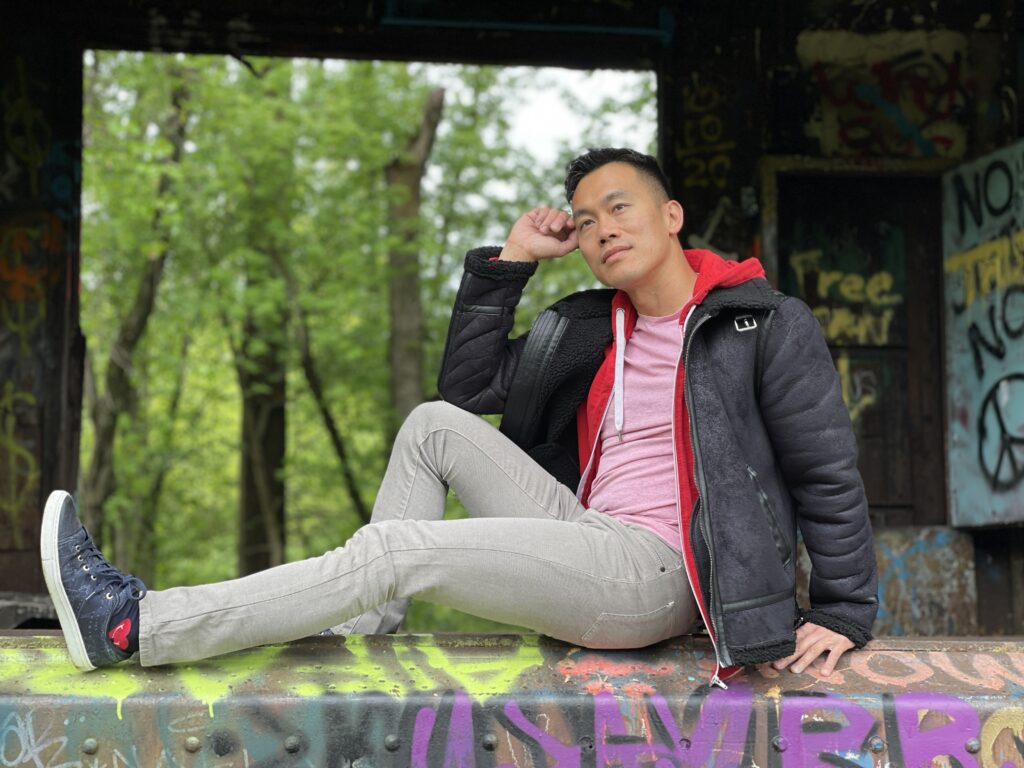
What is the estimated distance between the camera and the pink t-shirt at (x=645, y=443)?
10.5 ft

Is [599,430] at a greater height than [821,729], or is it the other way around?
[599,430]

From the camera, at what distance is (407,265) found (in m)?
12.4

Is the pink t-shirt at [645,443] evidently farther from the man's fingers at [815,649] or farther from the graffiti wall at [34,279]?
the graffiti wall at [34,279]

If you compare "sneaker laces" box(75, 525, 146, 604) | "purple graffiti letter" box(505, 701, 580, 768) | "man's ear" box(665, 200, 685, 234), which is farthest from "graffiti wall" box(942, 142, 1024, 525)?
"sneaker laces" box(75, 525, 146, 604)

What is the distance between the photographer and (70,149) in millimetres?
6461

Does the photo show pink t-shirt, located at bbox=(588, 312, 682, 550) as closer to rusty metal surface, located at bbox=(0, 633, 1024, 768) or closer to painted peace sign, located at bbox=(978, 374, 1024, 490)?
rusty metal surface, located at bbox=(0, 633, 1024, 768)

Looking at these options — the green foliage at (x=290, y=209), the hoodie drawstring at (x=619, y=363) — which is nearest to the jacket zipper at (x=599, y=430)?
the hoodie drawstring at (x=619, y=363)

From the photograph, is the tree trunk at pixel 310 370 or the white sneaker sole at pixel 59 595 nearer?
the white sneaker sole at pixel 59 595

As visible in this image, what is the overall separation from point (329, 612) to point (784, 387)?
1282mm

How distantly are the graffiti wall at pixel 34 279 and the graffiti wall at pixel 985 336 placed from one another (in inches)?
193

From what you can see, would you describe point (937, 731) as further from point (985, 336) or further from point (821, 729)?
point (985, 336)

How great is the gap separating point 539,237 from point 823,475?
113 cm

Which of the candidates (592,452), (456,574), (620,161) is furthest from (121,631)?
(620,161)

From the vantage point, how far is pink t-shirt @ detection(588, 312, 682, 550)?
3189mm
